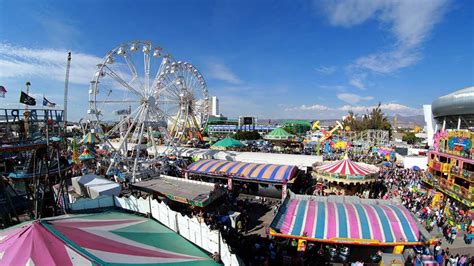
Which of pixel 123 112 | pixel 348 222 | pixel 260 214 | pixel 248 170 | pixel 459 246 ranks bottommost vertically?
pixel 459 246

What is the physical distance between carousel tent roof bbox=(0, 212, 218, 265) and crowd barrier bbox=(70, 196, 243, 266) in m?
0.31

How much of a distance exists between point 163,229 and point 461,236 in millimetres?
14927

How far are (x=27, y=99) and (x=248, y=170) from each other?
13.1 meters

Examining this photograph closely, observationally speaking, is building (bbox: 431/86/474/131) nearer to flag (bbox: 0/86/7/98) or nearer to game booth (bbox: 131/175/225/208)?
game booth (bbox: 131/175/225/208)

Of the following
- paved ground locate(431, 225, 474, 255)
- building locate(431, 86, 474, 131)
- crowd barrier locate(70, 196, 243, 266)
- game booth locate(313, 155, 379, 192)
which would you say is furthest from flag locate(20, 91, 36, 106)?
building locate(431, 86, 474, 131)

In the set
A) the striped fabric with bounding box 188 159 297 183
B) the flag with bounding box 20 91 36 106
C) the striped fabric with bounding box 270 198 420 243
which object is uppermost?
the flag with bounding box 20 91 36 106

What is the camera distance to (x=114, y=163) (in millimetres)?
21922

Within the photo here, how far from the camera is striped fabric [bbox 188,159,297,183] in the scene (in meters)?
16.9

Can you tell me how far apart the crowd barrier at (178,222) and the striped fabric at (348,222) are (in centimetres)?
317

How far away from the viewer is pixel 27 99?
472 inches

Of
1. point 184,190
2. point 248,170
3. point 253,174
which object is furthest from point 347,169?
point 184,190

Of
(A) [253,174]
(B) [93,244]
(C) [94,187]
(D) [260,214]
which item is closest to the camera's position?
(B) [93,244]

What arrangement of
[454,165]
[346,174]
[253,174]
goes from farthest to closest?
[253,174] < [454,165] < [346,174]

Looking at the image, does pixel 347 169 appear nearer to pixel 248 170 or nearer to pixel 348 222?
pixel 248 170
